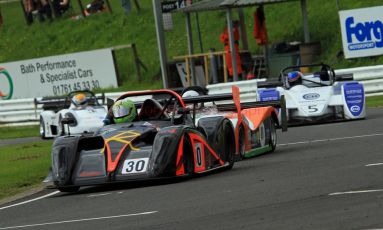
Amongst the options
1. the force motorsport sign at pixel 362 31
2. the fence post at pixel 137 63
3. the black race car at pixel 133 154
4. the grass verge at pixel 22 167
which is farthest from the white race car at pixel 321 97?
the fence post at pixel 137 63

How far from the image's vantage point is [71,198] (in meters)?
12.9

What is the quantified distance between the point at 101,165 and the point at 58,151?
2.05 feet

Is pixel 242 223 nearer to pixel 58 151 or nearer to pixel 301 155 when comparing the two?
pixel 58 151

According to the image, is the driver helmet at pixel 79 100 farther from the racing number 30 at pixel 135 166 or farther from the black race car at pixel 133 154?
the racing number 30 at pixel 135 166

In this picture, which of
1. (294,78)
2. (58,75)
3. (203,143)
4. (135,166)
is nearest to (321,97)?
(294,78)

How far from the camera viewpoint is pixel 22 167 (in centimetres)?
1819

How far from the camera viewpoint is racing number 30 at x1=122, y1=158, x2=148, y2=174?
12.9 m

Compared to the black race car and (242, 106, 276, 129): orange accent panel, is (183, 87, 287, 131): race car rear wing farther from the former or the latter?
the black race car

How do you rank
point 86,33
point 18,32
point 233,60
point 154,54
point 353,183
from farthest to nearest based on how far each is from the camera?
point 18,32
point 86,33
point 154,54
point 233,60
point 353,183

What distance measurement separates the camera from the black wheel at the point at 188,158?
1323 cm

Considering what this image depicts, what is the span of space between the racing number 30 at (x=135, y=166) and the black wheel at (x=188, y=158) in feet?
1.82

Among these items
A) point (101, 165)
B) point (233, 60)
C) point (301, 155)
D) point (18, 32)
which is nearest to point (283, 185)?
point (101, 165)

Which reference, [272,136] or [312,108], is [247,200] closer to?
[272,136]

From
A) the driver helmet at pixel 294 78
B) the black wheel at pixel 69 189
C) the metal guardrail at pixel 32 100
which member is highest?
the driver helmet at pixel 294 78
